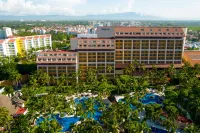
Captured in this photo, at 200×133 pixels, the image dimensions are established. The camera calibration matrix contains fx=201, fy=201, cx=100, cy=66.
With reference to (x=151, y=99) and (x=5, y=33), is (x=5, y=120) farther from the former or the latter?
(x=5, y=33)

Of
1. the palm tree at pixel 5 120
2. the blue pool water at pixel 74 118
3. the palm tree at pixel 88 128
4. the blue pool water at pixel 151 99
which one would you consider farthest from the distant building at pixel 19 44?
the palm tree at pixel 88 128

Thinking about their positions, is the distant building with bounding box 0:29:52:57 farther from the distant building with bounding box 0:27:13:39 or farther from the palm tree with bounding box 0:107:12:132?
the palm tree with bounding box 0:107:12:132

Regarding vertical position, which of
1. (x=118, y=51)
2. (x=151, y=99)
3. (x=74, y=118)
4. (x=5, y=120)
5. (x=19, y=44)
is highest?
(x=118, y=51)

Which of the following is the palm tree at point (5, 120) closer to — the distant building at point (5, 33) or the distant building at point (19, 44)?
the distant building at point (19, 44)

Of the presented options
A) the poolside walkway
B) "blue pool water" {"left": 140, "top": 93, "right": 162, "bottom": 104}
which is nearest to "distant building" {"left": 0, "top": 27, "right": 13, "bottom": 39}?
the poolside walkway

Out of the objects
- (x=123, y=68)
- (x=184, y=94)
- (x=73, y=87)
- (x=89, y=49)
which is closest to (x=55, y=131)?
(x=73, y=87)

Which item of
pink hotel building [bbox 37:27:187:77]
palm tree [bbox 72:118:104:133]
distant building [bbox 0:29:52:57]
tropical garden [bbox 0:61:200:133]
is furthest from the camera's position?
distant building [bbox 0:29:52:57]

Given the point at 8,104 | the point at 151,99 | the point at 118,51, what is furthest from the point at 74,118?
the point at 118,51

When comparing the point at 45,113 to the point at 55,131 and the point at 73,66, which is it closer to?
the point at 55,131

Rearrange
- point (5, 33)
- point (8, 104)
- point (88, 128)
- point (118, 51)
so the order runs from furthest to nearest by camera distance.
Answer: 1. point (5, 33)
2. point (118, 51)
3. point (8, 104)
4. point (88, 128)
